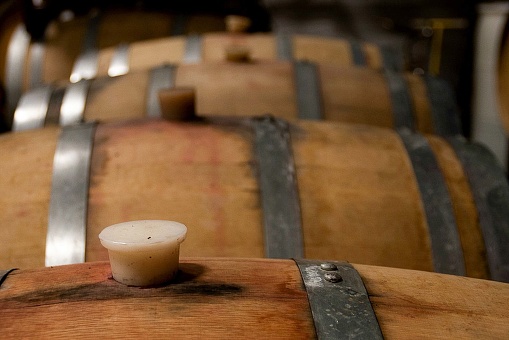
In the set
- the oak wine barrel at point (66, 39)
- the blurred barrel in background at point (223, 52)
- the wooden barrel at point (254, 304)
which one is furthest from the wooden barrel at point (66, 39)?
the wooden barrel at point (254, 304)

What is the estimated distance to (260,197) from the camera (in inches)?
76.5

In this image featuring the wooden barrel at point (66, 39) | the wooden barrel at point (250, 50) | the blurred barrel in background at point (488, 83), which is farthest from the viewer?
the blurred barrel in background at point (488, 83)

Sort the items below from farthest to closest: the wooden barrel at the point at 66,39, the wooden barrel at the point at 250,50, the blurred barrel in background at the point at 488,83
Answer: the blurred barrel in background at the point at 488,83
the wooden barrel at the point at 66,39
the wooden barrel at the point at 250,50

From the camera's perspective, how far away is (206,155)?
6.77ft

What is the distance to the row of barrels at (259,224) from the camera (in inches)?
45.5

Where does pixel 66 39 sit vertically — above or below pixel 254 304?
above

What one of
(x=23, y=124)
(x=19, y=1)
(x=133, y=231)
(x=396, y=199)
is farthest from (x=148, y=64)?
(x=133, y=231)

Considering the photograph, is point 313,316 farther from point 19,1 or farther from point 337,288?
point 19,1

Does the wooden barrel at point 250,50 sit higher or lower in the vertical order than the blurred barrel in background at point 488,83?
higher

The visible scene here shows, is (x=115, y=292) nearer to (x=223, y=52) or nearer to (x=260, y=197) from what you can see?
(x=260, y=197)

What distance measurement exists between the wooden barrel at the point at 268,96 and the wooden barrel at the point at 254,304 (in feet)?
5.45

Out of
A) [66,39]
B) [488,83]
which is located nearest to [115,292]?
[66,39]

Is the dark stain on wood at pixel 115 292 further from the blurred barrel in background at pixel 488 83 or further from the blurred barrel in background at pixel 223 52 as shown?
the blurred barrel in background at pixel 488 83

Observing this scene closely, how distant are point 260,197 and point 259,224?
0.29 feet
